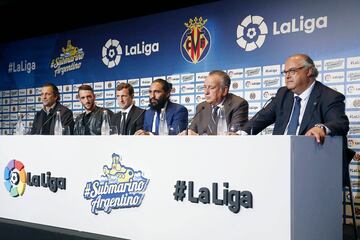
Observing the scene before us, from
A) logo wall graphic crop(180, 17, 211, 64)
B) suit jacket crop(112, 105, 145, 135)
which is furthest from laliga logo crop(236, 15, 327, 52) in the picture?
suit jacket crop(112, 105, 145, 135)

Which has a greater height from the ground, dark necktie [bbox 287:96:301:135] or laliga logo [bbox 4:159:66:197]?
dark necktie [bbox 287:96:301:135]

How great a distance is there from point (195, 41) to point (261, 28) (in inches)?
33.2

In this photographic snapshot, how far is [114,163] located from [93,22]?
376 cm

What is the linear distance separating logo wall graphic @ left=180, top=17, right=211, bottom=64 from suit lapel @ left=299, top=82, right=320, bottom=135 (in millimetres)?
1903

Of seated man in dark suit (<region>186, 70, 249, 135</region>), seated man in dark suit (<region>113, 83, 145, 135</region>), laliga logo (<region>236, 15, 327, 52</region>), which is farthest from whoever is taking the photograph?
seated man in dark suit (<region>113, 83, 145, 135</region>)

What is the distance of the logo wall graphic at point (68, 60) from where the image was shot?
226 inches

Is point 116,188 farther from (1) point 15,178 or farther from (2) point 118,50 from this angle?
(2) point 118,50

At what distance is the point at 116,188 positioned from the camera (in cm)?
215

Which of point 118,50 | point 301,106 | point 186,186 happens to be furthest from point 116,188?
point 118,50

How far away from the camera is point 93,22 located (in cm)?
551

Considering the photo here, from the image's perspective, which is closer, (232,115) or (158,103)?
(232,115)

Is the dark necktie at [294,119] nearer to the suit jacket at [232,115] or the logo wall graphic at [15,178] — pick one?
the suit jacket at [232,115]

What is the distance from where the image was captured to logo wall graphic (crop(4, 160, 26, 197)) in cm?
262

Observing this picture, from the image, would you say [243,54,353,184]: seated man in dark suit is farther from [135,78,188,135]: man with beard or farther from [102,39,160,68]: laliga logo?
[102,39,160,68]: laliga logo
